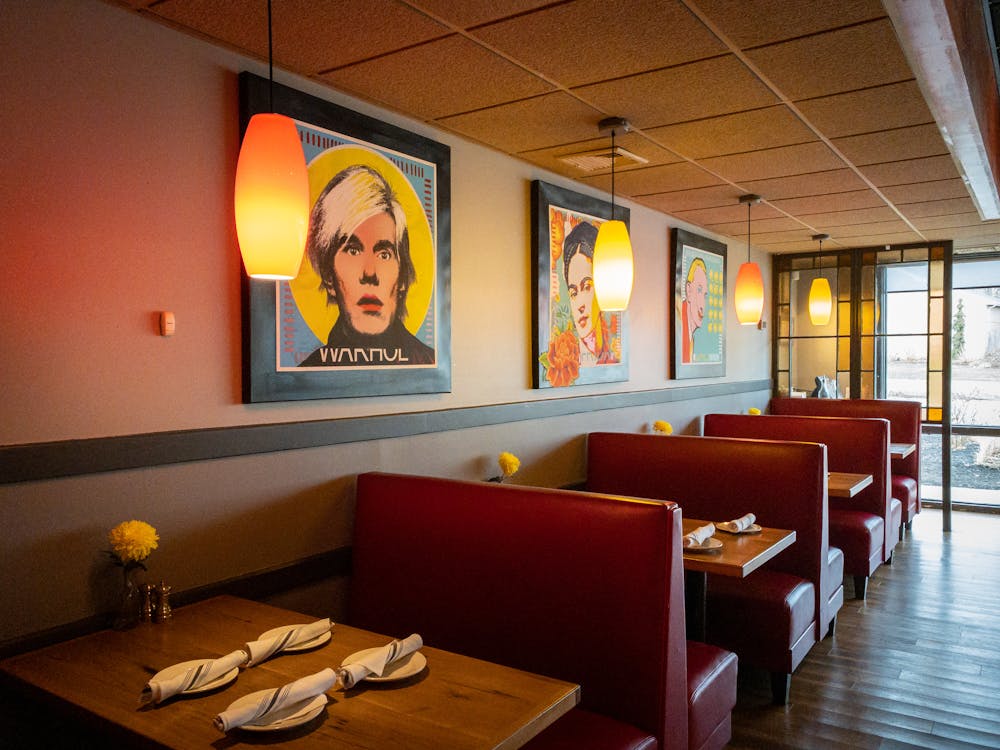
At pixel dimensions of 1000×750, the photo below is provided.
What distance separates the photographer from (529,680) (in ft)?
5.78

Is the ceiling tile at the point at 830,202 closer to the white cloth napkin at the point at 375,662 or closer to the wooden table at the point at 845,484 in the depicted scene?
the wooden table at the point at 845,484

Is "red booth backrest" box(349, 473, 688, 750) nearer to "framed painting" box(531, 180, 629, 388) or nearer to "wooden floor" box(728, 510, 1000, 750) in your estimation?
"wooden floor" box(728, 510, 1000, 750)

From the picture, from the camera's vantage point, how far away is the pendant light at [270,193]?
188 centimetres

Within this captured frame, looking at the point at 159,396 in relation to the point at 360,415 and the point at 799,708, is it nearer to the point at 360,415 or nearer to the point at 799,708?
the point at 360,415

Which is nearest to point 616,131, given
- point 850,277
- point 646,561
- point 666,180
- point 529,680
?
point 666,180

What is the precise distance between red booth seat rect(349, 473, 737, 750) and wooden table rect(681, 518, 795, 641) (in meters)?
0.32

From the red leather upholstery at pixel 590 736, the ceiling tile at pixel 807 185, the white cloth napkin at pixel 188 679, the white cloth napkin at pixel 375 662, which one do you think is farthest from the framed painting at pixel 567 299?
the white cloth napkin at pixel 188 679

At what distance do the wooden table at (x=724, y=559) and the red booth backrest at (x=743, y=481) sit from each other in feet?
2.08

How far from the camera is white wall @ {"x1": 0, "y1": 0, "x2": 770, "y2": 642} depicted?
6.77ft

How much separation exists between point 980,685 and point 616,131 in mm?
3059

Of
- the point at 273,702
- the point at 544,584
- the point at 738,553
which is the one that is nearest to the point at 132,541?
the point at 273,702

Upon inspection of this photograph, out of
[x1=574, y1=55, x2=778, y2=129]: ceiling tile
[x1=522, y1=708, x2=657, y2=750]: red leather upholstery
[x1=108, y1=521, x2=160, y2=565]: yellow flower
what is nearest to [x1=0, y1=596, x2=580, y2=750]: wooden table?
[x1=108, y1=521, x2=160, y2=565]: yellow flower

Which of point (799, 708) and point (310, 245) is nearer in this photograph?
point (310, 245)

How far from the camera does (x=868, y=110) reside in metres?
3.24
